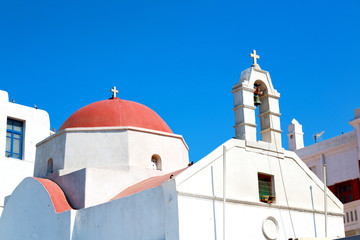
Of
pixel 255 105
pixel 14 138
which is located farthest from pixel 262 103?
pixel 14 138

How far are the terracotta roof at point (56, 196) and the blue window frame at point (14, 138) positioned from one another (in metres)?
8.19

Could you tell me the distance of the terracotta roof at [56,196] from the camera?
664 inches

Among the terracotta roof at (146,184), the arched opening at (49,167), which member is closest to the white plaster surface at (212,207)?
the terracotta roof at (146,184)

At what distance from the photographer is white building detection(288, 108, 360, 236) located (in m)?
20.9

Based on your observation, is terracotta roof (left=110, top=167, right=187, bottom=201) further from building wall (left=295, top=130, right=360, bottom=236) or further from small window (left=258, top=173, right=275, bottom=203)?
building wall (left=295, top=130, right=360, bottom=236)

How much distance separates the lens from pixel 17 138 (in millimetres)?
25891

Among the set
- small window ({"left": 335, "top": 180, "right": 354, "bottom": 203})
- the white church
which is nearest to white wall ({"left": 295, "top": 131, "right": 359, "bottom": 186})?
small window ({"left": 335, "top": 180, "right": 354, "bottom": 203})

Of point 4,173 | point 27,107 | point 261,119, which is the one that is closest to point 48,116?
point 27,107

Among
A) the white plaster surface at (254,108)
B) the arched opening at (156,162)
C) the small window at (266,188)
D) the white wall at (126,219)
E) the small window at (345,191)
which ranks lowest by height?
the white wall at (126,219)

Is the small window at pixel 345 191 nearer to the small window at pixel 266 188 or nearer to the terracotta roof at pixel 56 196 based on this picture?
the small window at pixel 266 188

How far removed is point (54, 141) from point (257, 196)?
6.97 meters

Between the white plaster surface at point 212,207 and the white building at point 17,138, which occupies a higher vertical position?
the white building at point 17,138

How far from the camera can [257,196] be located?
15.3 m

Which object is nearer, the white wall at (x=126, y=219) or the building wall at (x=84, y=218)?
the white wall at (x=126, y=219)
